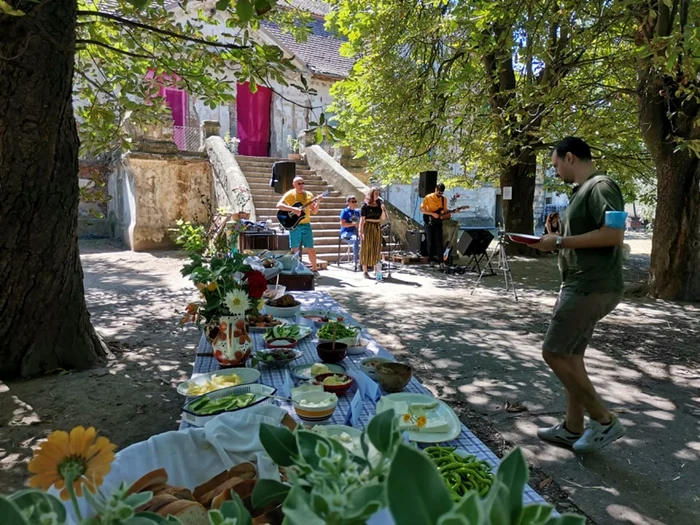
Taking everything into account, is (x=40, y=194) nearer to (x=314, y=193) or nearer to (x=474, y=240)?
(x=474, y=240)

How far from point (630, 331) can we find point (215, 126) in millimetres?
12218

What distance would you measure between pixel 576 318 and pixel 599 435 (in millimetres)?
775

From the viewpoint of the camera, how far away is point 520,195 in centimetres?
1274

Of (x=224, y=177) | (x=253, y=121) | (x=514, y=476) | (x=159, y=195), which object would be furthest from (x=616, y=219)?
(x=253, y=121)

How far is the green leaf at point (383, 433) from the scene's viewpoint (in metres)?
0.58

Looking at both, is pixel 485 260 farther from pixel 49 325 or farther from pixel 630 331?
pixel 49 325

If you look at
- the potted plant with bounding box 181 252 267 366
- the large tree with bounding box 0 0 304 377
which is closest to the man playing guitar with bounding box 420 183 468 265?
the large tree with bounding box 0 0 304 377

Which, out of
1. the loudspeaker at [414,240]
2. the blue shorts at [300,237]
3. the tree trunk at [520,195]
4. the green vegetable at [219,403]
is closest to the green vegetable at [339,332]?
the green vegetable at [219,403]

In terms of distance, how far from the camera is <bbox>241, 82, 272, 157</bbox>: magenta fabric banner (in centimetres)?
1753

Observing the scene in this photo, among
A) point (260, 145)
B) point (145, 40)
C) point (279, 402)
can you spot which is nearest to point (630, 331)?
point (279, 402)

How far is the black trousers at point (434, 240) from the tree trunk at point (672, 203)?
4.59 metres

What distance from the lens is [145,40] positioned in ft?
20.6

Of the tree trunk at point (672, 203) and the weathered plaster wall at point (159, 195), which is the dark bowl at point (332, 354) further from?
the weathered plaster wall at point (159, 195)

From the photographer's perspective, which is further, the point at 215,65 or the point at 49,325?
the point at 215,65
